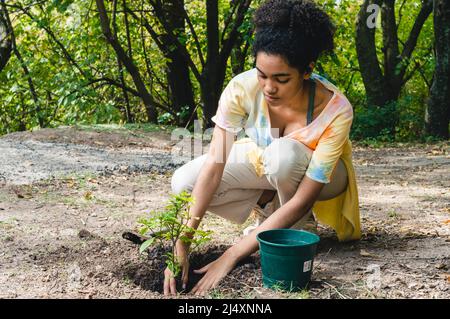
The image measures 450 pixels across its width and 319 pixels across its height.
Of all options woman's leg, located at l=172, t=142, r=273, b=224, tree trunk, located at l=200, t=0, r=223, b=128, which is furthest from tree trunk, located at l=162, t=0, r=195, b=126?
woman's leg, located at l=172, t=142, r=273, b=224

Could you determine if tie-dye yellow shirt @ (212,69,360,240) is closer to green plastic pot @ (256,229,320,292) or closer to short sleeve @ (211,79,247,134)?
short sleeve @ (211,79,247,134)

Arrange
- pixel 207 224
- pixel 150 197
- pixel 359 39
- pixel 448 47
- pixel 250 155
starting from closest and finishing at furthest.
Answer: pixel 250 155
pixel 207 224
pixel 150 197
pixel 448 47
pixel 359 39

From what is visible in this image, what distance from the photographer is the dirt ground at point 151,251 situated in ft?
7.58

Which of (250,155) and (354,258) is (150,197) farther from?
(354,258)

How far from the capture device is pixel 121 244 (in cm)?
287

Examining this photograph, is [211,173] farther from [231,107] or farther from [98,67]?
[98,67]

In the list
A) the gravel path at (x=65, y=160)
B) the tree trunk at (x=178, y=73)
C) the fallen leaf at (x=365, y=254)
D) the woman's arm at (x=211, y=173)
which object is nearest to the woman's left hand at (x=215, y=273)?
the woman's arm at (x=211, y=173)

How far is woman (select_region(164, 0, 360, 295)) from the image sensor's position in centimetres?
235

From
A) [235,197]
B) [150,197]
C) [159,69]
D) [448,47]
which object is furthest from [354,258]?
[159,69]

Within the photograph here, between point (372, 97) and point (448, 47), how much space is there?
1.77 meters

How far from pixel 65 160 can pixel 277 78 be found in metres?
3.61

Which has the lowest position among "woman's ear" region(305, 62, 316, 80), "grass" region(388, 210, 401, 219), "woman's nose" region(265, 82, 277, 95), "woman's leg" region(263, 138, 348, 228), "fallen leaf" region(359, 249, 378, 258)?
"grass" region(388, 210, 401, 219)

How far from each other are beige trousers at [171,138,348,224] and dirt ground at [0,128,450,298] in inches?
9.6

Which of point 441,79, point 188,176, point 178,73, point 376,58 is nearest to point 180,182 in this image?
point 188,176
